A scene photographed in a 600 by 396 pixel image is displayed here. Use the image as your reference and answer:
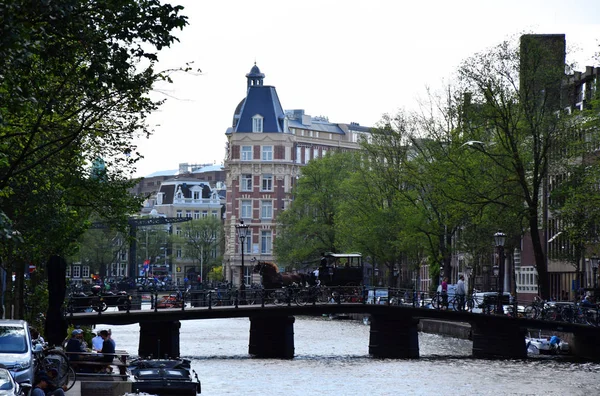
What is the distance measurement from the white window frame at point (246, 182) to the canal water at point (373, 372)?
99996 millimetres

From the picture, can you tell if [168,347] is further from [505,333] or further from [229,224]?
[229,224]

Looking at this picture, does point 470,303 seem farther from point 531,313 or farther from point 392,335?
point 392,335

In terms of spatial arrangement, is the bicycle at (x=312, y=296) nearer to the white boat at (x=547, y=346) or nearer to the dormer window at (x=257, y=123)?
the white boat at (x=547, y=346)

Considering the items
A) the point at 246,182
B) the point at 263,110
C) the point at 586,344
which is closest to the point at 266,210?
the point at 246,182

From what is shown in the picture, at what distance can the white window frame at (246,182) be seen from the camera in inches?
7047

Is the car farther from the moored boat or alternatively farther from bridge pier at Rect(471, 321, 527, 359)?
bridge pier at Rect(471, 321, 527, 359)

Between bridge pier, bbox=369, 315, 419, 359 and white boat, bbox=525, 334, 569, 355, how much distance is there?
574 centimetres

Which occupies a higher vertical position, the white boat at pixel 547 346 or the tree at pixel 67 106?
the tree at pixel 67 106

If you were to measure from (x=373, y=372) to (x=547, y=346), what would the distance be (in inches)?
567

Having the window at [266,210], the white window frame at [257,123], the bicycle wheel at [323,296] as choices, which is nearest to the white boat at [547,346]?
the bicycle wheel at [323,296]

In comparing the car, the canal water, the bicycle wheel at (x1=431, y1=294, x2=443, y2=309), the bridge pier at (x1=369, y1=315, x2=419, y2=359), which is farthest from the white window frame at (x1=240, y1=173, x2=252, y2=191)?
the car

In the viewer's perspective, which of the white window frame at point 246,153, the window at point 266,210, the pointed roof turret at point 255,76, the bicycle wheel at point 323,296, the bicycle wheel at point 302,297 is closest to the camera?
the bicycle wheel at point 302,297

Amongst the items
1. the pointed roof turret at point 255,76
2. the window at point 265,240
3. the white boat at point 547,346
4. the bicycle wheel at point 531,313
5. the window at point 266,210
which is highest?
the pointed roof turret at point 255,76

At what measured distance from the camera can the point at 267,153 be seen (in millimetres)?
180375
